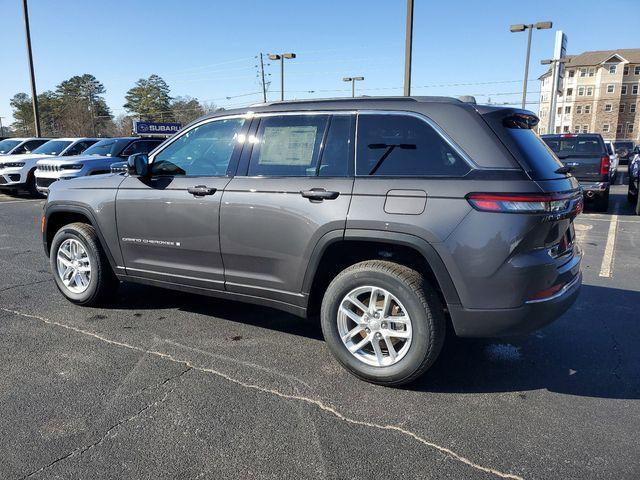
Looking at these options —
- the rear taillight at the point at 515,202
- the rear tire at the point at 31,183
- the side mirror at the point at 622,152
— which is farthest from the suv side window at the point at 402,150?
the side mirror at the point at 622,152

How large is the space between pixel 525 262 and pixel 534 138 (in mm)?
1031

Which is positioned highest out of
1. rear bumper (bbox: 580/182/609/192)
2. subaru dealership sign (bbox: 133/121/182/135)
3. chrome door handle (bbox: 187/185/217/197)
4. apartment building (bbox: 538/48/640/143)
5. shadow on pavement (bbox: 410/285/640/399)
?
apartment building (bbox: 538/48/640/143)

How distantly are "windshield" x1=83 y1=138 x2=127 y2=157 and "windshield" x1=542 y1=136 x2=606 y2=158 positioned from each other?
11416mm

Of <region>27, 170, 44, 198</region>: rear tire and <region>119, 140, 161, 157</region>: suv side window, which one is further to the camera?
<region>27, 170, 44, 198</region>: rear tire

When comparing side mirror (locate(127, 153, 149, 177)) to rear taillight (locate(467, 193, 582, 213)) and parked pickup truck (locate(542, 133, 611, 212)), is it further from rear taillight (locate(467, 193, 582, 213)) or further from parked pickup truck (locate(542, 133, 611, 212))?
parked pickup truck (locate(542, 133, 611, 212))

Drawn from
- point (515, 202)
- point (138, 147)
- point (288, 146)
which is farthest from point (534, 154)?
point (138, 147)

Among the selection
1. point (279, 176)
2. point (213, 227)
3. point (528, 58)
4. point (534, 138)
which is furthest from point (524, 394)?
point (528, 58)

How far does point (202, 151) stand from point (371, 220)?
68.7 inches

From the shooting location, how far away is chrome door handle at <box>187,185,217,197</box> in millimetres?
3779

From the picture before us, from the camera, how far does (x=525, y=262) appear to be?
9.28 feet

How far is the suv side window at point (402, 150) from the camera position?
3.05 metres

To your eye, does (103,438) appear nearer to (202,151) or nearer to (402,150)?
(202,151)

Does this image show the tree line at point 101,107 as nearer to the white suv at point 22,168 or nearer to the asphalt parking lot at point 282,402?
the white suv at point 22,168

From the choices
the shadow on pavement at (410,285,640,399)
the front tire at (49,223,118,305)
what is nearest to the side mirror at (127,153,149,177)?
the front tire at (49,223,118,305)
